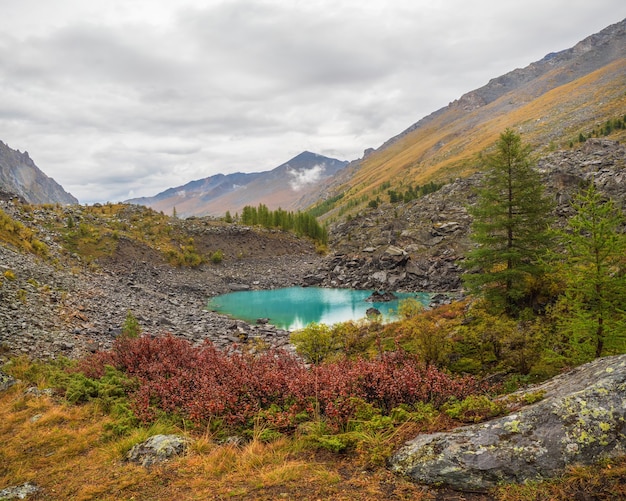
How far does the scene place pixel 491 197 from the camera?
819 inches

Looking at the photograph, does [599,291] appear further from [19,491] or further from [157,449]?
[19,491]

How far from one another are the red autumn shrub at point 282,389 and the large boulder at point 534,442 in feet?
6.15

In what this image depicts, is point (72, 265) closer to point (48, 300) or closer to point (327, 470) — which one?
point (48, 300)

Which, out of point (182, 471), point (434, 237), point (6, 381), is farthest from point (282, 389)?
point (434, 237)

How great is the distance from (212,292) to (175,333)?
107ft

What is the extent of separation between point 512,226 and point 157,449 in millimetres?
20374

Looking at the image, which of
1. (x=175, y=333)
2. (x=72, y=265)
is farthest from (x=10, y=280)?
(x=72, y=265)

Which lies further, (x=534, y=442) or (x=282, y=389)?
(x=282, y=389)

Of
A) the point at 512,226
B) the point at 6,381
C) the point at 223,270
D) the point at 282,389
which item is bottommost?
the point at 223,270

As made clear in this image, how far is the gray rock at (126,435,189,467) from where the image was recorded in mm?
6902

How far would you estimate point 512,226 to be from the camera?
20.4 m

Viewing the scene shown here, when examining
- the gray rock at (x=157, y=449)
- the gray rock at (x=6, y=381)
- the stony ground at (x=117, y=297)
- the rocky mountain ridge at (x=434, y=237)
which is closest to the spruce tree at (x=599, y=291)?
the gray rock at (x=157, y=449)

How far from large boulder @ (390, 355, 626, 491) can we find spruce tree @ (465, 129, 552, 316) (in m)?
15.6

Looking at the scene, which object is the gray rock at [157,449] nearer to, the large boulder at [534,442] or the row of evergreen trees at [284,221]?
the large boulder at [534,442]
